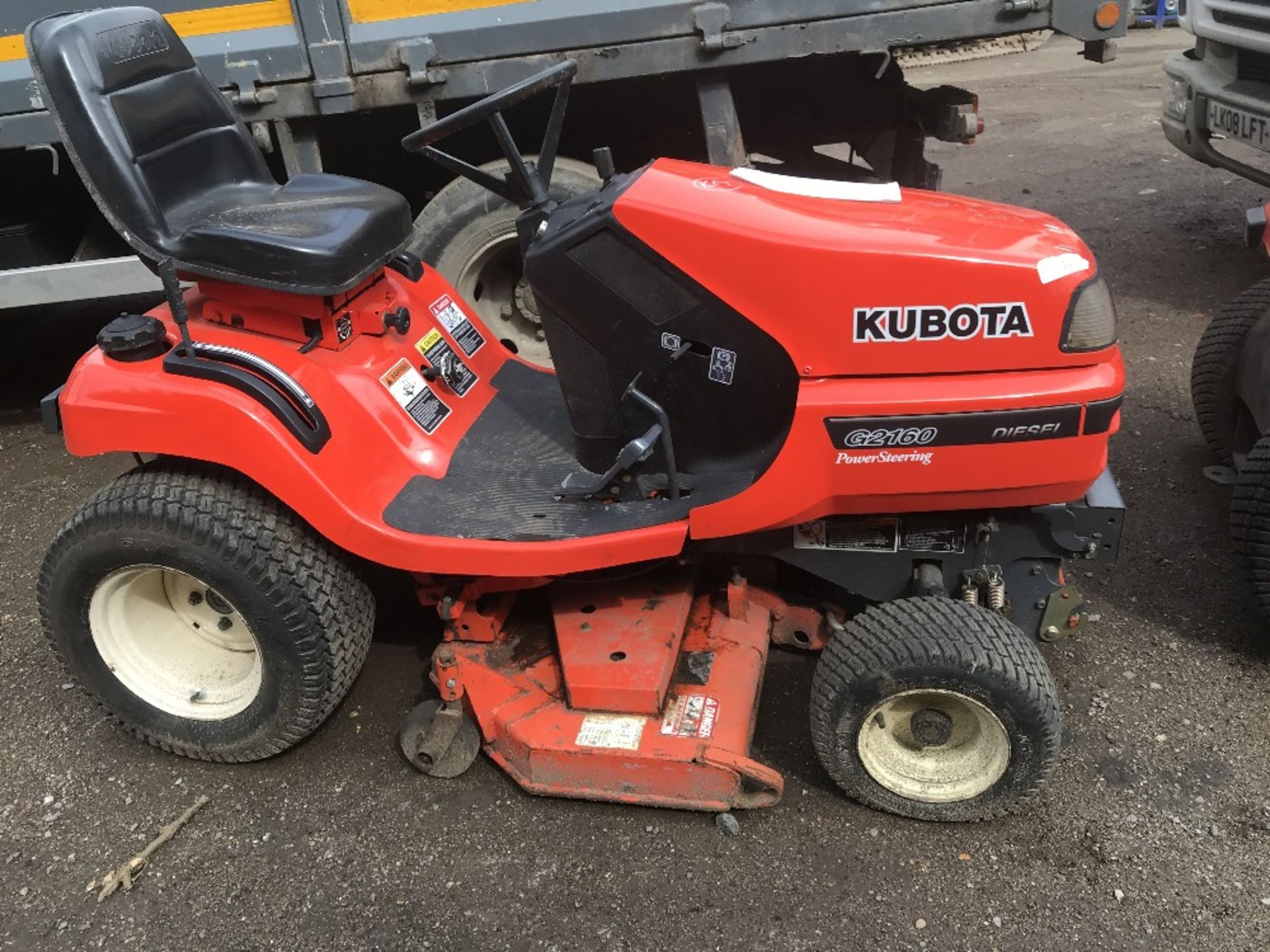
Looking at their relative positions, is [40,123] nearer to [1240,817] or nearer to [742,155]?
[742,155]

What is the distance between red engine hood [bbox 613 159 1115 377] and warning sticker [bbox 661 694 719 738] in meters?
0.77

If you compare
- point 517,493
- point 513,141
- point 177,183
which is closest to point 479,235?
point 177,183

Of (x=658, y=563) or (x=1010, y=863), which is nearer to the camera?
(x=1010, y=863)

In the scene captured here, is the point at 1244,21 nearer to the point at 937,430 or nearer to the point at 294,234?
the point at 937,430

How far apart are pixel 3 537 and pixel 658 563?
2547 mm

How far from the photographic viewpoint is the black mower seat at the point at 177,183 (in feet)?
7.76

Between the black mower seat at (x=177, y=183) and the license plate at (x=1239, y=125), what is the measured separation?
11.3ft

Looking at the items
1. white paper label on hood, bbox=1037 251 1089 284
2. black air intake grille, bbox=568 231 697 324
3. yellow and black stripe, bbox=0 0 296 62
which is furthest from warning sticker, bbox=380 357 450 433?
yellow and black stripe, bbox=0 0 296 62

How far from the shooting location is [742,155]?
3.89m

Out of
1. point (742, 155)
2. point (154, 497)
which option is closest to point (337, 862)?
point (154, 497)

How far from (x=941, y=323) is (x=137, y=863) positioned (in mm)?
2077

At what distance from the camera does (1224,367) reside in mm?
3293

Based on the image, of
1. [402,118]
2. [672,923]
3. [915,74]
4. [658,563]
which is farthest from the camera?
[915,74]

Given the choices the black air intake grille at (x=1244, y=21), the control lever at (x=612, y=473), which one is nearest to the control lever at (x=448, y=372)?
the control lever at (x=612, y=473)
